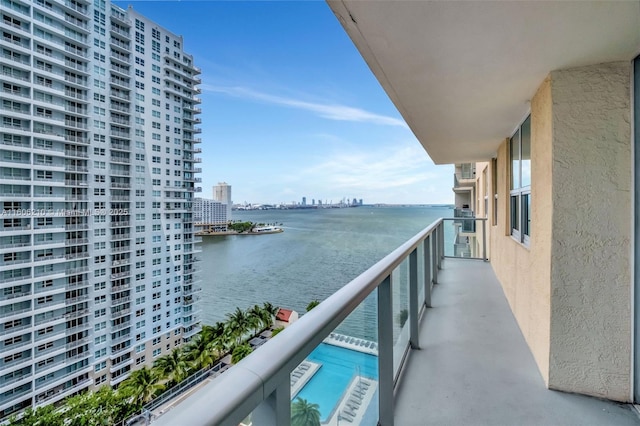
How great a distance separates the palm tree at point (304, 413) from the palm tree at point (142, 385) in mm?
18189

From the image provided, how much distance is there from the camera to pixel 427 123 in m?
3.52

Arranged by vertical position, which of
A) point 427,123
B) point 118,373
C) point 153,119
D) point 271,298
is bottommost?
point 118,373

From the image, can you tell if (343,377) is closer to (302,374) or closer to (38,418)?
(302,374)

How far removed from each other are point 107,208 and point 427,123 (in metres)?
15.0

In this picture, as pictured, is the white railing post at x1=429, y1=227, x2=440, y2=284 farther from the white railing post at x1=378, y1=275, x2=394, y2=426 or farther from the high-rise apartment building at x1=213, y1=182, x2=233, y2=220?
the high-rise apartment building at x1=213, y1=182, x2=233, y2=220

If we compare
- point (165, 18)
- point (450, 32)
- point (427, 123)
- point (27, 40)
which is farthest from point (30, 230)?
point (165, 18)

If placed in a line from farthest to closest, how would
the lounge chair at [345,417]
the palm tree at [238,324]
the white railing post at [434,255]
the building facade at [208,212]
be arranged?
the building facade at [208,212], the palm tree at [238,324], the white railing post at [434,255], the lounge chair at [345,417]

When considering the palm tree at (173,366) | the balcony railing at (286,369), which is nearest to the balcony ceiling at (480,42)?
the balcony railing at (286,369)

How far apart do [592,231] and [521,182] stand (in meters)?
1.75

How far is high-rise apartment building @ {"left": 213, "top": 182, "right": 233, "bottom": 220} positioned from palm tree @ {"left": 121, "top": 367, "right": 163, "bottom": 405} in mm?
10361

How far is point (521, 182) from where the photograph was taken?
353 centimetres

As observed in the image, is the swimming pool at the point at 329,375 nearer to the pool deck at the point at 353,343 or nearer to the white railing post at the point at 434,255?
the pool deck at the point at 353,343

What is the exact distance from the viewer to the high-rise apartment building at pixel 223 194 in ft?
70.9

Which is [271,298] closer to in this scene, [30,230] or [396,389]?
[30,230]
